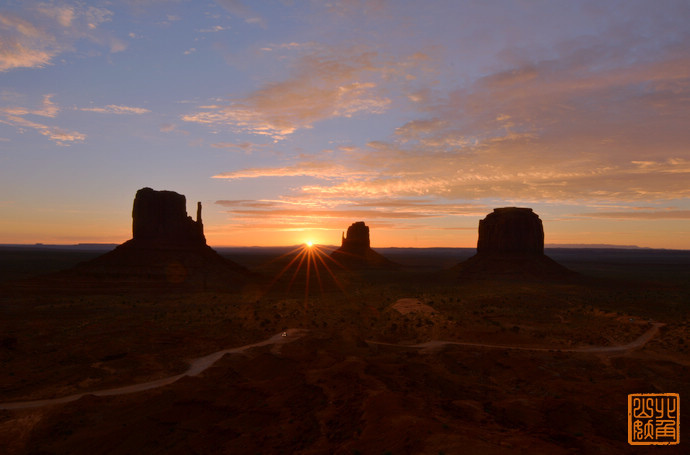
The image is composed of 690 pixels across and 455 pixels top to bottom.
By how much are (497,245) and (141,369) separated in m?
84.8

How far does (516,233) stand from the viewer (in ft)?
300

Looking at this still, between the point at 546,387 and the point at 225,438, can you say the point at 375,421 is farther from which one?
the point at 546,387

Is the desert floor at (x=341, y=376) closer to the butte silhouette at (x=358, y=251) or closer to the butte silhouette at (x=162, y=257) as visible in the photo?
the butte silhouette at (x=162, y=257)

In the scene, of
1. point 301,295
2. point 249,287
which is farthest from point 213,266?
point 301,295

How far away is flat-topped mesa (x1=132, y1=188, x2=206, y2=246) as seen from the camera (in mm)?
82250

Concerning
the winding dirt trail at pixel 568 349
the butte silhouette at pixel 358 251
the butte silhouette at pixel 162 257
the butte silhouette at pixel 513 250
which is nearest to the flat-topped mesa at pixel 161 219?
the butte silhouette at pixel 162 257

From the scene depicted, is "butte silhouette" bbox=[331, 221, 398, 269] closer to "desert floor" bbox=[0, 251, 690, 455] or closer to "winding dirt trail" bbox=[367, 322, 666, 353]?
"desert floor" bbox=[0, 251, 690, 455]

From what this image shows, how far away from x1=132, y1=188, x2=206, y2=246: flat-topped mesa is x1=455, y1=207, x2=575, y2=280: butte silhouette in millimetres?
65018

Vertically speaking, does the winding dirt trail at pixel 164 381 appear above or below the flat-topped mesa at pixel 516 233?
below

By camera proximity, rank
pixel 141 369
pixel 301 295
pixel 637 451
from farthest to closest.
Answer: pixel 301 295, pixel 141 369, pixel 637 451

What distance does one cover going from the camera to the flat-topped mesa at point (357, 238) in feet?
497

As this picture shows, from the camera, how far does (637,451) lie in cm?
1395

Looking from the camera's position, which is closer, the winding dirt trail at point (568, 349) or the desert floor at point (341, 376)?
the desert floor at point (341, 376)

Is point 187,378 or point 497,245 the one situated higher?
point 497,245
